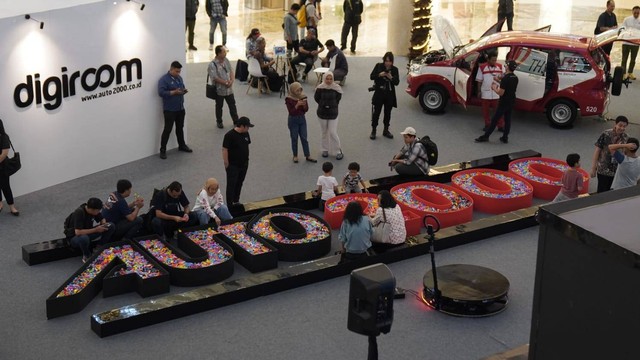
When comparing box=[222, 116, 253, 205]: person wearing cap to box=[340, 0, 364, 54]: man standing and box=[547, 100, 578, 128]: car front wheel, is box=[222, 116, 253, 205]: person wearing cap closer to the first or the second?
box=[547, 100, 578, 128]: car front wheel

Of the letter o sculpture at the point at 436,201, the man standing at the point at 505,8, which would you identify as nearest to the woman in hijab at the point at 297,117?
the letter o sculpture at the point at 436,201

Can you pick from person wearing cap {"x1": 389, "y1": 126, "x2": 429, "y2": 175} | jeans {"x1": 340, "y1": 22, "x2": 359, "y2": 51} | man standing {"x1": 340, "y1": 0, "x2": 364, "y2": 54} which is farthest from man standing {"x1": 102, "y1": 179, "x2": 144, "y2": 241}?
jeans {"x1": 340, "y1": 22, "x2": 359, "y2": 51}

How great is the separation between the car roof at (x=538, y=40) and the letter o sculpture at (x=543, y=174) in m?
2.94

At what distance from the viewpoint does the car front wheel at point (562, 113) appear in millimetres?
16234

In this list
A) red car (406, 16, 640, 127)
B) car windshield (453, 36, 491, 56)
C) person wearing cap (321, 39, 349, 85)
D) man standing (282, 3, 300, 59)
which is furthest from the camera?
man standing (282, 3, 300, 59)

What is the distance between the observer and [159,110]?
14383 mm

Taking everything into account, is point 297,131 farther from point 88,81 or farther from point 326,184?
point 88,81

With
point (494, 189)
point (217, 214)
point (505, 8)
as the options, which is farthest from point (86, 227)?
point (505, 8)

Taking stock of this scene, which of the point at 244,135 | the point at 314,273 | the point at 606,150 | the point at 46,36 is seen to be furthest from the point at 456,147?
the point at 46,36

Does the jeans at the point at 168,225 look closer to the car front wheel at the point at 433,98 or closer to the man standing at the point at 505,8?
the car front wheel at the point at 433,98

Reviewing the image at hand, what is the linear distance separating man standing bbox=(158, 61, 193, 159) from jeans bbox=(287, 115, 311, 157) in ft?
5.77

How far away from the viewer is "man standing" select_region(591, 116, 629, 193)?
1213cm

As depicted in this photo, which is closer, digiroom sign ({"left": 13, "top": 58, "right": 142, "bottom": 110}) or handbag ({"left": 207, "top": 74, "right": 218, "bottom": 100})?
digiroom sign ({"left": 13, "top": 58, "right": 142, "bottom": 110})

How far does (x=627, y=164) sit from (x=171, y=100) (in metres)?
6.74
